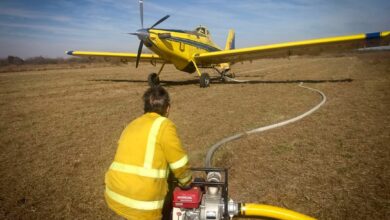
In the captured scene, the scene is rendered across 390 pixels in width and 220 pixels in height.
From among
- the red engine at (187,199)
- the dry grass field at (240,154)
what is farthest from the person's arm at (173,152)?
the dry grass field at (240,154)

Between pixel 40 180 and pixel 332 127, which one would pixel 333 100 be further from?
pixel 40 180

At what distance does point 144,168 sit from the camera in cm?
216

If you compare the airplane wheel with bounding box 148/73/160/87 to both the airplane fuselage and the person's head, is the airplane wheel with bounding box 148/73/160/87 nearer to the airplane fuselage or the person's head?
the airplane fuselage

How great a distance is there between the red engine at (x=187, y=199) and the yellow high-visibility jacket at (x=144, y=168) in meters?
0.17

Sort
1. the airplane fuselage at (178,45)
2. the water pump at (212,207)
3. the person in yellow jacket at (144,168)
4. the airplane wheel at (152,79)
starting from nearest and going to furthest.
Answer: the person in yellow jacket at (144,168) → the water pump at (212,207) → the airplane fuselage at (178,45) → the airplane wheel at (152,79)

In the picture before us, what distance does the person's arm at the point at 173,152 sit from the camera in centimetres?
223

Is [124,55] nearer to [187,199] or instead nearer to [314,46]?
[314,46]

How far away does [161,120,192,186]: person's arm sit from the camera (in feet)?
7.32

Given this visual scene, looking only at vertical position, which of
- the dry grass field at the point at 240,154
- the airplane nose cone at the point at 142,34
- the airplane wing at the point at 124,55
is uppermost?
the airplane nose cone at the point at 142,34

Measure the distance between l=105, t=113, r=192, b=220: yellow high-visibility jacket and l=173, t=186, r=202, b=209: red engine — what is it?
170 mm

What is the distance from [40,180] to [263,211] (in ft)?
11.9

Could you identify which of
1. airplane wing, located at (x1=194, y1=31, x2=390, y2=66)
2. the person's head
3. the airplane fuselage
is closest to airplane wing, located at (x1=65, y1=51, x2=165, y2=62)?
the airplane fuselage

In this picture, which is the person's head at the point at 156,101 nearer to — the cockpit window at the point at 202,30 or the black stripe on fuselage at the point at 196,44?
the black stripe on fuselage at the point at 196,44

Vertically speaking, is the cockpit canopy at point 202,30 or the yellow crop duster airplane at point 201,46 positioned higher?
the cockpit canopy at point 202,30
